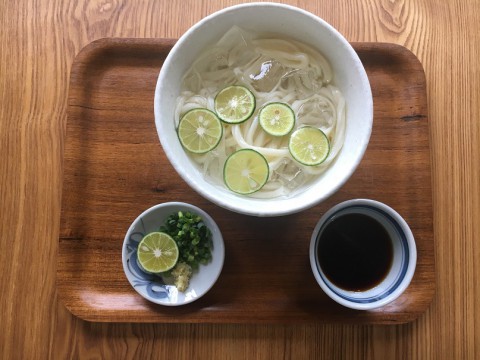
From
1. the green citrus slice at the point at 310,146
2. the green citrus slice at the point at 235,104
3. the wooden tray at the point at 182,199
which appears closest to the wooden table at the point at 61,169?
the wooden tray at the point at 182,199

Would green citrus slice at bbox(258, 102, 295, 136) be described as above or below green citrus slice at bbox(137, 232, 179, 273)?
above

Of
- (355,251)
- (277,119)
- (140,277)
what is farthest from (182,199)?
(355,251)

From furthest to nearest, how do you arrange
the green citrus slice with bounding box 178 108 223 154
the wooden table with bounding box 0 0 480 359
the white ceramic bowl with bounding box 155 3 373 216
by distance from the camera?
the wooden table with bounding box 0 0 480 359, the green citrus slice with bounding box 178 108 223 154, the white ceramic bowl with bounding box 155 3 373 216

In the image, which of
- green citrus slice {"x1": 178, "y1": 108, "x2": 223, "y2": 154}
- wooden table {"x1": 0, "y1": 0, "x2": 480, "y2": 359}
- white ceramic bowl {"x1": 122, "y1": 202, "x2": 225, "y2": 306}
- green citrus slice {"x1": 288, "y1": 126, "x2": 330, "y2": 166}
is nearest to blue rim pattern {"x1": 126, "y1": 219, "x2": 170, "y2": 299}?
white ceramic bowl {"x1": 122, "y1": 202, "x2": 225, "y2": 306}

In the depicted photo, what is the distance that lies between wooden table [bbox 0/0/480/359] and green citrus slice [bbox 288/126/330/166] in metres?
0.54

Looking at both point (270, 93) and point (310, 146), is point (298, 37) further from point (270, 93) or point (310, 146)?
point (310, 146)

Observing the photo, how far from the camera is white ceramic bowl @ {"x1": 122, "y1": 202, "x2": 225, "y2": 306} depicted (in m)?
1.64

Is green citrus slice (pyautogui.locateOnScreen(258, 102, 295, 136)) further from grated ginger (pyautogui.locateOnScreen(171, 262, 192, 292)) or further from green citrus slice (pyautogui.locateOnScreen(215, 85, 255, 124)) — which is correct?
grated ginger (pyautogui.locateOnScreen(171, 262, 192, 292))

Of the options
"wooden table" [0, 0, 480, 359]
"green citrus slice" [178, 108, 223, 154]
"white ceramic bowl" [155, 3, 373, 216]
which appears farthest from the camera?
"wooden table" [0, 0, 480, 359]

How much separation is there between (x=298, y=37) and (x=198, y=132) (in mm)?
510

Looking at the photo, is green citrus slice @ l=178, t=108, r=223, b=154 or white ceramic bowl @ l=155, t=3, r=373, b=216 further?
green citrus slice @ l=178, t=108, r=223, b=154

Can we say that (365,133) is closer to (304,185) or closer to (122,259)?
(304,185)

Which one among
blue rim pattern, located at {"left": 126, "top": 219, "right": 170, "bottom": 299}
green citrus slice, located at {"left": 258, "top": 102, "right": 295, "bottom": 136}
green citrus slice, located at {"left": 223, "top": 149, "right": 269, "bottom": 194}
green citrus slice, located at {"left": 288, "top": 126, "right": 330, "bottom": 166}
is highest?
green citrus slice, located at {"left": 258, "top": 102, "right": 295, "bottom": 136}

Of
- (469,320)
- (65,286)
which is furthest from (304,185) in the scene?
(65,286)
